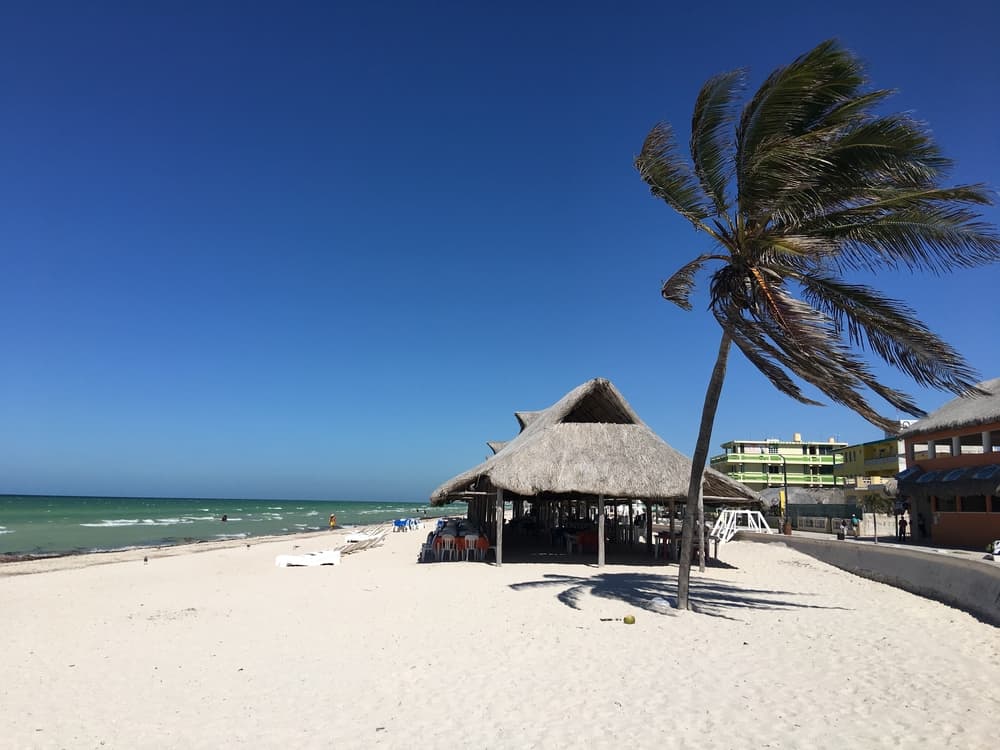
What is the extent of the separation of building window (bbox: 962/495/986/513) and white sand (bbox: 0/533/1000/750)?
9.69 m

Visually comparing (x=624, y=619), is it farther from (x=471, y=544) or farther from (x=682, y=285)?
(x=471, y=544)

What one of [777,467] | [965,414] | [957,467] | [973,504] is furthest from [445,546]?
[777,467]

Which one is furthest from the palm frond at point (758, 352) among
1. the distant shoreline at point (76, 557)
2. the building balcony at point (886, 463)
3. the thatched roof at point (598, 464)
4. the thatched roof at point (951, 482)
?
the building balcony at point (886, 463)

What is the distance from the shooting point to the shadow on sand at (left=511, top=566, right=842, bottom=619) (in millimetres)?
9414

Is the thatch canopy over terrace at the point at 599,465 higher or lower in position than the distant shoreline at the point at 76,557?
higher

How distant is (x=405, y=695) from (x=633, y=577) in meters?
7.79

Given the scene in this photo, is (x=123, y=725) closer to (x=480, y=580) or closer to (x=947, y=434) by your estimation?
(x=480, y=580)

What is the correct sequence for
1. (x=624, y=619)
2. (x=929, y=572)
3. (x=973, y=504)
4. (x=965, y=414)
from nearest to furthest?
(x=624, y=619), (x=929, y=572), (x=965, y=414), (x=973, y=504)

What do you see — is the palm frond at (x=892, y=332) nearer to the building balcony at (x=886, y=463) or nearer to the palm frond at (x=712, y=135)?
the palm frond at (x=712, y=135)

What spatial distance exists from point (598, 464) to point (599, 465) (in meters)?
0.04

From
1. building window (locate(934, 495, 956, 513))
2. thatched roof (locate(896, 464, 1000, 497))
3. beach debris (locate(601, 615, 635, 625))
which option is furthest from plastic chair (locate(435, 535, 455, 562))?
building window (locate(934, 495, 956, 513))

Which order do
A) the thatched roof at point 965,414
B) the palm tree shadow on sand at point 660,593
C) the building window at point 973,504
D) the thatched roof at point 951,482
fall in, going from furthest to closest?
1. the building window at point 973,504
2. the thatched roof at point 965,414
3. the thatched roof at point 951,482
4. the palm tree shadow on sand at point 660,593

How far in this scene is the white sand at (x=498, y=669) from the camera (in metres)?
4.80

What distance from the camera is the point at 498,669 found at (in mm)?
6367
